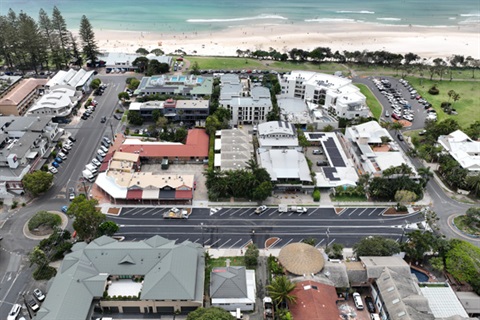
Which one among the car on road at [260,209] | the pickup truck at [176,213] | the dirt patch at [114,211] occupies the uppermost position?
the car on road at [260,209]

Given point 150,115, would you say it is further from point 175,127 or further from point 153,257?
point 153,257

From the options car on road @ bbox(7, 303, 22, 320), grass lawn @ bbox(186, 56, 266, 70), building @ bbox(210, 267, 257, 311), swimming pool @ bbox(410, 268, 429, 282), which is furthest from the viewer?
grass lawn @ bbox(186, 56, 266, 70)

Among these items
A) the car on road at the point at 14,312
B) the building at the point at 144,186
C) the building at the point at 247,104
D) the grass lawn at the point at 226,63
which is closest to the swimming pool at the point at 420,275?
the building at the point at 144,186

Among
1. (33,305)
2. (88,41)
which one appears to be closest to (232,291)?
(33,305)

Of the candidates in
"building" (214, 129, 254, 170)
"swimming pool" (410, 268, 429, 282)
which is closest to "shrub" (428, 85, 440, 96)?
"building" (214, 129, 254, 170)

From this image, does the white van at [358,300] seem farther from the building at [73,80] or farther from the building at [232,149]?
the building at [73,80]

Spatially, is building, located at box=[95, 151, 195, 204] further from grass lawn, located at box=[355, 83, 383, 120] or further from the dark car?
grass lawn, located at box=[355, 83, 383, 120]
